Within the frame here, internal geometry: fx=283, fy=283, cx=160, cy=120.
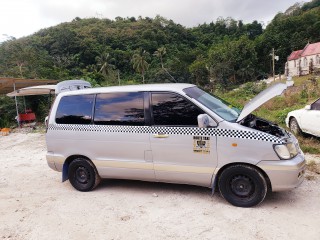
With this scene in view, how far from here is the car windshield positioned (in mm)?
4465

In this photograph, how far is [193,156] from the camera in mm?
4387

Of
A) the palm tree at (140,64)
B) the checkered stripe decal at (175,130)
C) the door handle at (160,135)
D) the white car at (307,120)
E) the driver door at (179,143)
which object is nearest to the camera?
the checkered stripe decal at (175,130)

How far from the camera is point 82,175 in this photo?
538cm

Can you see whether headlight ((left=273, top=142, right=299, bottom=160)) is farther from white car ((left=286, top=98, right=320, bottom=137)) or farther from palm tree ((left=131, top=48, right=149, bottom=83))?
palm tree ((left=131, top=48, right=149, bottom=83))

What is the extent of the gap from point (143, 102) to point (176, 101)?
0.57 metres

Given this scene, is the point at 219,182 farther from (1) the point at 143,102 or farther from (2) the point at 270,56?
(2) the point at 270,56

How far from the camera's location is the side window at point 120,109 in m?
4.77

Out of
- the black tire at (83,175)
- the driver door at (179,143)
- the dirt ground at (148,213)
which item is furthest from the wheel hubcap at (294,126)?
the black tire at (83,175)

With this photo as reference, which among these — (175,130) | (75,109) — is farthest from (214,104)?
(75,109)

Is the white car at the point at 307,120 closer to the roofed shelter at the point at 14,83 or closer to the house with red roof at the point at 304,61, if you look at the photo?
the roofed shelter at the point at 14,83

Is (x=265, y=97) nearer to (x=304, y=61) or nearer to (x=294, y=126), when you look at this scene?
(x=294, y=126)

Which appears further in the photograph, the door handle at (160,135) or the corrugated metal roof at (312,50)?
the corrugated metal roof at (312,50)

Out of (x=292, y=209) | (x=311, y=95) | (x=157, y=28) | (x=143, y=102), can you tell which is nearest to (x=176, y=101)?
(x=143, y=102)

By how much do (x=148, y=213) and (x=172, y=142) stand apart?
1.14 metres
